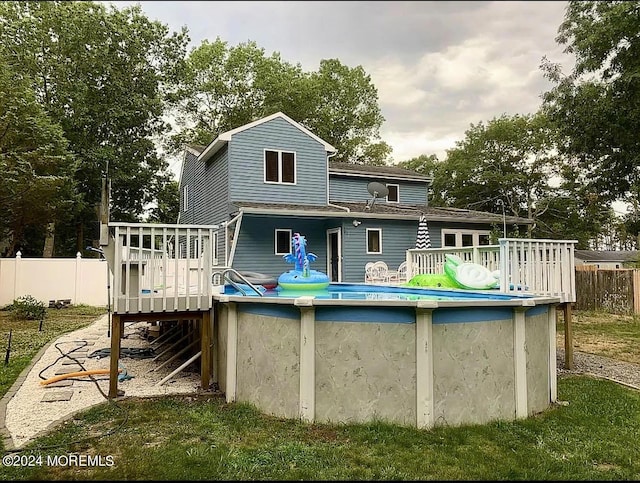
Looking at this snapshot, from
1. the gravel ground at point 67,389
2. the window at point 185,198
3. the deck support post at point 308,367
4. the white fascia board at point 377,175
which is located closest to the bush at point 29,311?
the gravel ground at point 67,389

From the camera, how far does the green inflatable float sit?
24.8ft

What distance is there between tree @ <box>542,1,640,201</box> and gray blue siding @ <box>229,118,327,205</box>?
7.51 m

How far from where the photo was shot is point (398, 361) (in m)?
4.18

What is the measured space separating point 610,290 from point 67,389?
1478cm

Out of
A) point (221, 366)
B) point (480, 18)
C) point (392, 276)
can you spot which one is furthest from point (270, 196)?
point (480, 18)

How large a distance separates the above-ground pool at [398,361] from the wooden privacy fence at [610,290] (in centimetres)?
1126

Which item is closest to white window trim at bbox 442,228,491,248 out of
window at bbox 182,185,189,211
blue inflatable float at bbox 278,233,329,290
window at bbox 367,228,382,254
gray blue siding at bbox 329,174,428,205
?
window at bbox 367,228,382,254

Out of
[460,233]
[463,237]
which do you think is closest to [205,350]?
Result: [460,233]

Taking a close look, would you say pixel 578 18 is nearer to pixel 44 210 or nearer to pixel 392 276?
pixel 392 276

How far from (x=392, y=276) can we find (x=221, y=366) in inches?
309

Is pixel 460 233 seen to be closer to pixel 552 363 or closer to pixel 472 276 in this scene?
pixel 472 276

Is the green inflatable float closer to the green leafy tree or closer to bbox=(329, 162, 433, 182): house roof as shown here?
bbox=(329, 162, 433, 182): house roof

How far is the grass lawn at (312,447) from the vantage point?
125 inches

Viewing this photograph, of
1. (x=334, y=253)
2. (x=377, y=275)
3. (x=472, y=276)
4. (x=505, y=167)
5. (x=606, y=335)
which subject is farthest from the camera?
A: (x=505, y=167)
